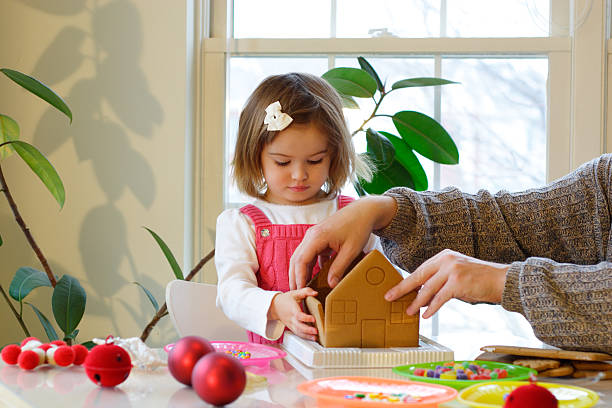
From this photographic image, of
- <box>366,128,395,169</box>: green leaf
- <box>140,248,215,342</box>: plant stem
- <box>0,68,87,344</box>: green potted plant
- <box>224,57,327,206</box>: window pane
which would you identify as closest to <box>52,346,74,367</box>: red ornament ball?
<box>0,68,87,344</box>: green potted plant

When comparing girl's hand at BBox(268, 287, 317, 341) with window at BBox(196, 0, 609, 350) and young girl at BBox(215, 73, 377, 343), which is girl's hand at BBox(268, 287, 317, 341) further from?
window at BBox(196, 0, 609, 350)

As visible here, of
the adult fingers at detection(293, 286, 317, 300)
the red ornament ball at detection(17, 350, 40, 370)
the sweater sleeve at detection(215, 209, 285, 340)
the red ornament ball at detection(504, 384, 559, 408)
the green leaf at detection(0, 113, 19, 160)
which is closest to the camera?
the red ornament ball at detection(504, 384, 559, 408)

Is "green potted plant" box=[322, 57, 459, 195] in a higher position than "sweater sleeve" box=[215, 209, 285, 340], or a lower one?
higher

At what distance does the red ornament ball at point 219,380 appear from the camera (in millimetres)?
628

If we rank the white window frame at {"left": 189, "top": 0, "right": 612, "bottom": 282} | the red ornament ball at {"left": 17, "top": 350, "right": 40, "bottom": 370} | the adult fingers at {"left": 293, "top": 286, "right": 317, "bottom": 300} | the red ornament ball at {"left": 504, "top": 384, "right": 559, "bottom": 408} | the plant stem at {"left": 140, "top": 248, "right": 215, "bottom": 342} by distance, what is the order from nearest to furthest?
the red ornament ball at {"left": 504, "top": 384, "right": 559, "bottom": 408} < the red ornament ball at {"left": 17, "top": 350, "right": 40, "bottom": 370} < the adult fingers at {"left": 293, "top": 286, "right": 317, "bottom": 300} < the plant stem at {"left": 140, "top": 248, "right": 215, "bottom": 342} < the white window frame at {"left": 189, "top": 0, "right": 612, "bottom": 282}

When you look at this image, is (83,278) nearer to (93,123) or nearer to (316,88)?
(93,123)

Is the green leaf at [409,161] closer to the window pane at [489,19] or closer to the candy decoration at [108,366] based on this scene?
the window pane at [489,19]

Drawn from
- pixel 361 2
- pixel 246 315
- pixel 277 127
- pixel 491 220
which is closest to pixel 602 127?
pixel 361 2

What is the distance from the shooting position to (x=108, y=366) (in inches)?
28.4

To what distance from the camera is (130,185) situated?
7.62ft

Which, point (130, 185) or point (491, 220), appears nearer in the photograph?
point (491, 220)

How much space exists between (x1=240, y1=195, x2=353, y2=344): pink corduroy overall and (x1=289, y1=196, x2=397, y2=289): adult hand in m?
0.29

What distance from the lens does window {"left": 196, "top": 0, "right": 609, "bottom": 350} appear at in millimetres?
2311

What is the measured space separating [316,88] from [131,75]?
97 centimetres
